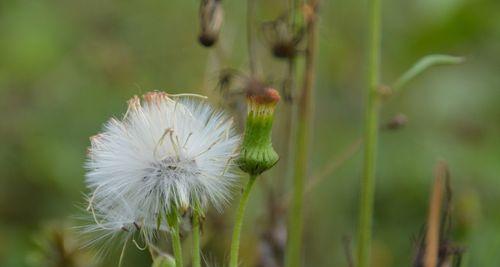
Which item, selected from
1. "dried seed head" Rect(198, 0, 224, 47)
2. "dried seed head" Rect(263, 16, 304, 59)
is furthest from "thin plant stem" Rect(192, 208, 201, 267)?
"dried seed head" Rect(263, 16, 304, 59)

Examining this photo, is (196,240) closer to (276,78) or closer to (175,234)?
(175,234)

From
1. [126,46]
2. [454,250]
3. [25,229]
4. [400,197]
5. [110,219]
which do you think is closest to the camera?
[110,219]

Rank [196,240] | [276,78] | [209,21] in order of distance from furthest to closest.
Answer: [276,78] < [209,21] < [196,240]

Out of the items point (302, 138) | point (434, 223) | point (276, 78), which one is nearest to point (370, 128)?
point (302, 138)

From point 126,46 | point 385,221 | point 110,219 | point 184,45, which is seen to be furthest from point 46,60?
point 110,219

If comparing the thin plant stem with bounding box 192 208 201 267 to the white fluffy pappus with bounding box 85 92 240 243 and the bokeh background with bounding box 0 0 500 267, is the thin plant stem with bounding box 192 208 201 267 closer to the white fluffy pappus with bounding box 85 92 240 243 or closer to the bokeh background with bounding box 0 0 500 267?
the white fluffy pappus with bounding box 85 92 240 243

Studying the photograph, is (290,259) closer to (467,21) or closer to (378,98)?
(378,98)

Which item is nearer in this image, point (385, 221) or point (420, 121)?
point (385, 221)

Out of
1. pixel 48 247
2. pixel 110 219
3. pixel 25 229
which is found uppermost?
pixel 110 219
